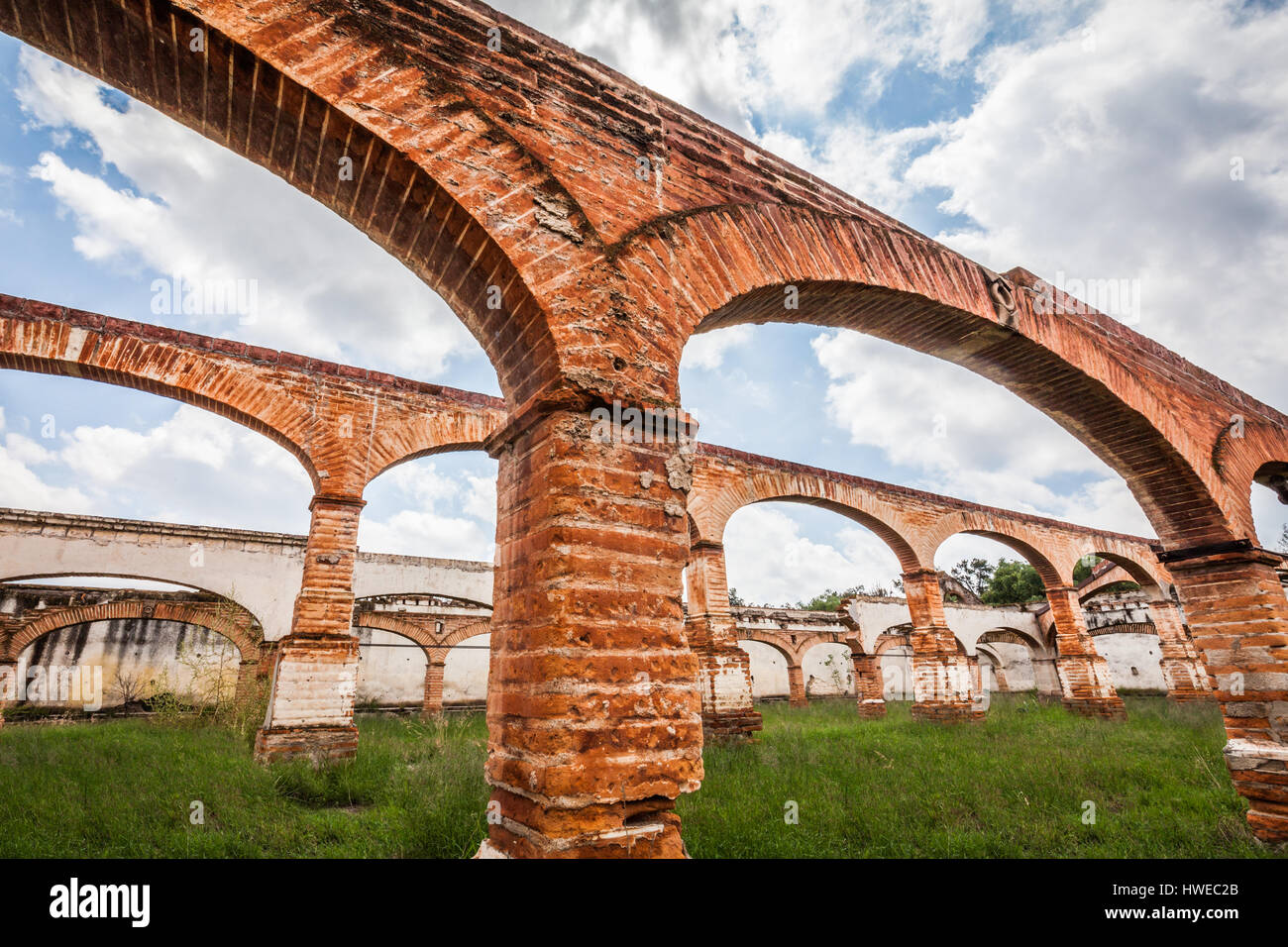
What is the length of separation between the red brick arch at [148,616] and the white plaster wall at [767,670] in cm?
1499

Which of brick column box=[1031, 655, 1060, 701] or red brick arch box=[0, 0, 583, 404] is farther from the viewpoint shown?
brick column box=[1031, 655, 1060, 701]

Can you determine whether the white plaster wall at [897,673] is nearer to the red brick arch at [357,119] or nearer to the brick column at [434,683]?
the brick column at [434,683]

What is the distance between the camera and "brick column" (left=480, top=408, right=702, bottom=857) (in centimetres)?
203

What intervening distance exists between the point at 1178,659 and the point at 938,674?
955 centimetres

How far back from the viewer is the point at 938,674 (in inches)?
450

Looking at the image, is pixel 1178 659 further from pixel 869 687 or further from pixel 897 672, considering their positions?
pixel 897 672

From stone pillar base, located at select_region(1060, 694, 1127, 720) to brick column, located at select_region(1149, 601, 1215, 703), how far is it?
176 inches

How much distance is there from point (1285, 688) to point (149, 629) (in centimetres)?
2111

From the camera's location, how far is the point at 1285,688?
4719mm

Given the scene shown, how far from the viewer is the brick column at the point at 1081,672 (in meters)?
12.9

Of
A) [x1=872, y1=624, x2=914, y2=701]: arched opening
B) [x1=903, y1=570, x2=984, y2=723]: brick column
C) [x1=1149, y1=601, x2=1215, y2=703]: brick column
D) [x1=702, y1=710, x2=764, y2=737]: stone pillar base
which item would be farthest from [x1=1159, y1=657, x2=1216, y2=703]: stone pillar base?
[x1=702, y1=710, x2=764, y2=737]: stone pillar base

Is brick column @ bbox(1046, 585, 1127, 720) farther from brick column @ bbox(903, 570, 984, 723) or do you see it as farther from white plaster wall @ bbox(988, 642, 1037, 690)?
white plaster wall @ bbox(988, 642, 1037, 690)

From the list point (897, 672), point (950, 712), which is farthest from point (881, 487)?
point (897, 672)
